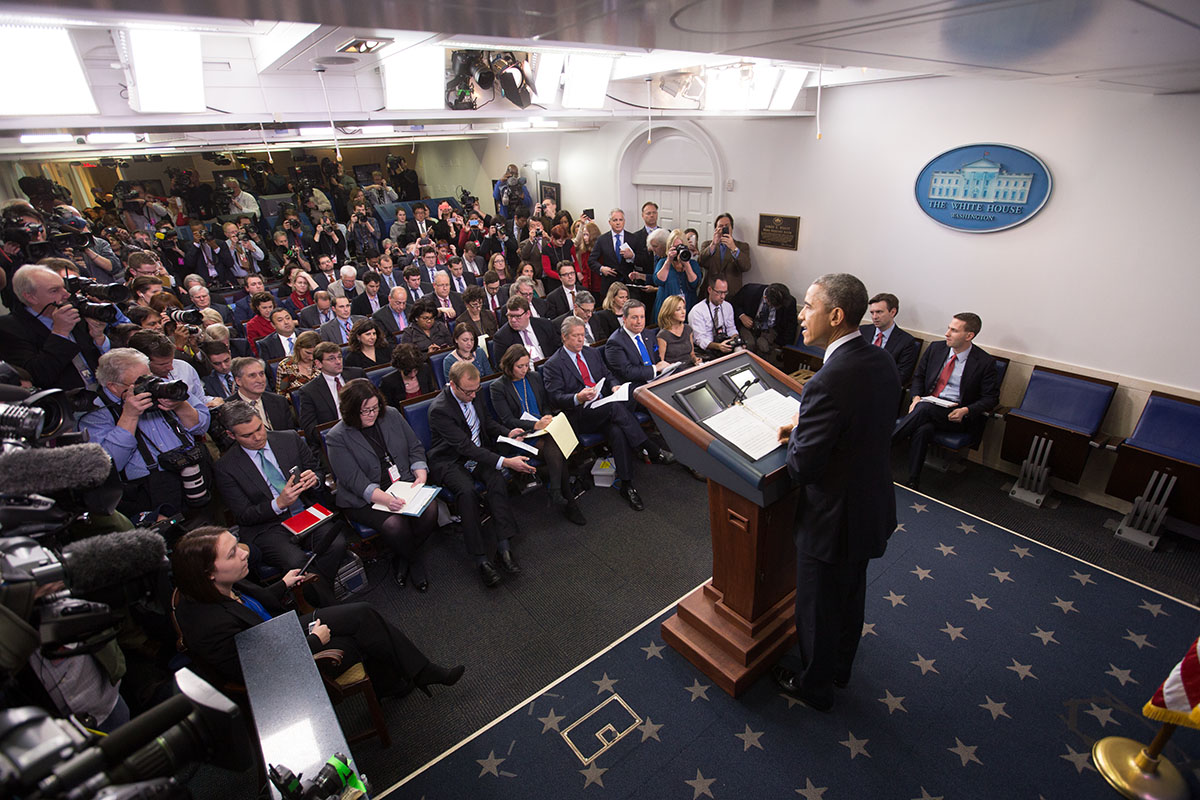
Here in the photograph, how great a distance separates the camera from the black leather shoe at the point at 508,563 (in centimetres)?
377

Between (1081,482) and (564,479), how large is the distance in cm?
401

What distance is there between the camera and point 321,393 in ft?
13.7

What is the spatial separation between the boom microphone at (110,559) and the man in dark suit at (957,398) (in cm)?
479

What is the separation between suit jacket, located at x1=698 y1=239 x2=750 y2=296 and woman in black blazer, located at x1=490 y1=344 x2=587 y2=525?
3.26 meters

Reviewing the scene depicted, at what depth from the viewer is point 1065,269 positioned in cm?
430

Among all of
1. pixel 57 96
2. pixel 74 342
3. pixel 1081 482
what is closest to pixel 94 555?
pixel 74 342

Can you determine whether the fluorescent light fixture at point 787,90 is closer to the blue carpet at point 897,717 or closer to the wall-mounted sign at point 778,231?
the wall-mounted sign at point 778,231

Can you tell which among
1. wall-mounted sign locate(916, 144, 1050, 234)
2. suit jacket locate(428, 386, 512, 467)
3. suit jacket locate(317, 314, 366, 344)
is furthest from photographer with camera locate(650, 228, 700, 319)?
suit jacket locate(317, 314, 366, 344)

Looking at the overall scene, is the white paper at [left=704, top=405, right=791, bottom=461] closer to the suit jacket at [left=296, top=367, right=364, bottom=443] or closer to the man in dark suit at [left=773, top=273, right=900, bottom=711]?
the man in dark suit at [left=773, top=273, right=900, bottom=711]

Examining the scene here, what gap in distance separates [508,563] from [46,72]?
16.2 ft

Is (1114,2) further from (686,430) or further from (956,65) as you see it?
(686,430)

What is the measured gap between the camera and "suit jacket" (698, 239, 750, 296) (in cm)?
662

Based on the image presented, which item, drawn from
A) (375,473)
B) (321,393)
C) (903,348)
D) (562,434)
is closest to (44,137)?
(321,393)

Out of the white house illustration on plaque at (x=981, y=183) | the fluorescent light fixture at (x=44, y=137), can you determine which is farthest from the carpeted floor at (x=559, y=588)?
the fluorescent light fixture at (x=44, y=137)
